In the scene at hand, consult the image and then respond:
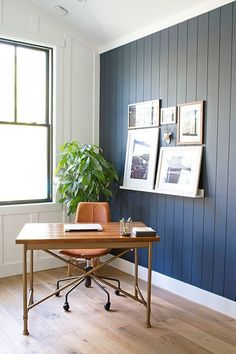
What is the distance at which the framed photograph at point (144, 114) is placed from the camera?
13.0 ft

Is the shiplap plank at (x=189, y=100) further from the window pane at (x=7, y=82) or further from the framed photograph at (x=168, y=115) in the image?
the window pane at (x=7, y=82)

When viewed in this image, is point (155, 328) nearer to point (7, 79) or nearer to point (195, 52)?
point (195, 52)

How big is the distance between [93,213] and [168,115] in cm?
129

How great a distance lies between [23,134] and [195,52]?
7.23 ft

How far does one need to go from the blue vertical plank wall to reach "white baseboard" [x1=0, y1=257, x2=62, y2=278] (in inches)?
44.0

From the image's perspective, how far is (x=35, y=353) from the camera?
8.51 ft

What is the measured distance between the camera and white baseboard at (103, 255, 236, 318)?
3.30 m

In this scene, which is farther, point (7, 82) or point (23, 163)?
point (23, 163)

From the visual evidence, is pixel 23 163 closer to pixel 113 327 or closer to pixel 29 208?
pixel 29 208

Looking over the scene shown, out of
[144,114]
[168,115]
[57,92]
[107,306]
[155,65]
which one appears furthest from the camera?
[57,92]

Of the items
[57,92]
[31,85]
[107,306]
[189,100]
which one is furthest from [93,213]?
[31,85]

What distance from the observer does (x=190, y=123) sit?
3572 mm

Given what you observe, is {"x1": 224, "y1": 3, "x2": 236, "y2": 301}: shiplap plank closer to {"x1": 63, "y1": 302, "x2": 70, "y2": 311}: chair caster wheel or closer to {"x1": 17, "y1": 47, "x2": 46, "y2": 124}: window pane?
{"x1": 63, "y1": 302, "x2": 70, "y2": 311}: chair caster wheel

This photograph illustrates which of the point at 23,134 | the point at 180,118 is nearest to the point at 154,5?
the point at 180,118
